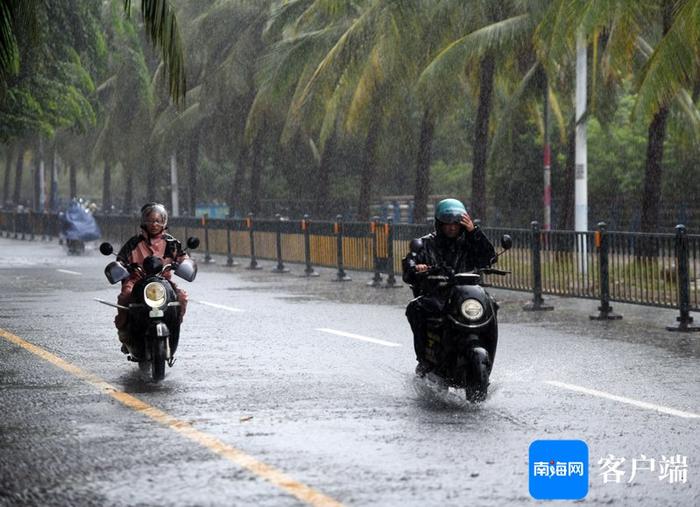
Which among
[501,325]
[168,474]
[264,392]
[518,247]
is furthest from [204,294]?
[168,474]

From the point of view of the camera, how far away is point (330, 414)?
9.76 m

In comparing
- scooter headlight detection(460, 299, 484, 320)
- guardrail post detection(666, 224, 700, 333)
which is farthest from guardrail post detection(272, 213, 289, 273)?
scooter headlight detection(460, 299, 484, 320)

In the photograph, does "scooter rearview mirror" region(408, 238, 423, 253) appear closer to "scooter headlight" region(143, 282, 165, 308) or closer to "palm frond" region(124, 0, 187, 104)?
"scooter headlight" region(143, 282, 165, 308)

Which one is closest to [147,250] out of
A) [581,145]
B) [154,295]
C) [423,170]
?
[154,295]

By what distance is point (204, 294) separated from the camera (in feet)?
74.5

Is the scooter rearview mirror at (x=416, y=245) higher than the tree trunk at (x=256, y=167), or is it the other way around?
the tree trunk at (x=256, y=167)

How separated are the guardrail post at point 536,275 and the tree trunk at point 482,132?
38.4 ft

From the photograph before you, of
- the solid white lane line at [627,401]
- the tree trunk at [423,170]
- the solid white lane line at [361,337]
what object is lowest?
the solid white lane line at [627,401]

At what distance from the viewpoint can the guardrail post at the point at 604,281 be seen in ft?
58.7

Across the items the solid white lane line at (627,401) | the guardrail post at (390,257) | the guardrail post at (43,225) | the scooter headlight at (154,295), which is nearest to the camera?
the solid white lane line at (627,401)

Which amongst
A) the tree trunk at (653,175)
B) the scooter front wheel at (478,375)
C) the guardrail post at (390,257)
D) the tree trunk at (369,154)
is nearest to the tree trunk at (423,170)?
the tree trunk at (369,154)

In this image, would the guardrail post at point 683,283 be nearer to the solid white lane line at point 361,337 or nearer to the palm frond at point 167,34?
the solid white lane line at point 361,337

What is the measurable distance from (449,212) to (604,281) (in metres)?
7.51

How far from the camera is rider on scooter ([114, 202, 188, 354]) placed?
40.2 ft
